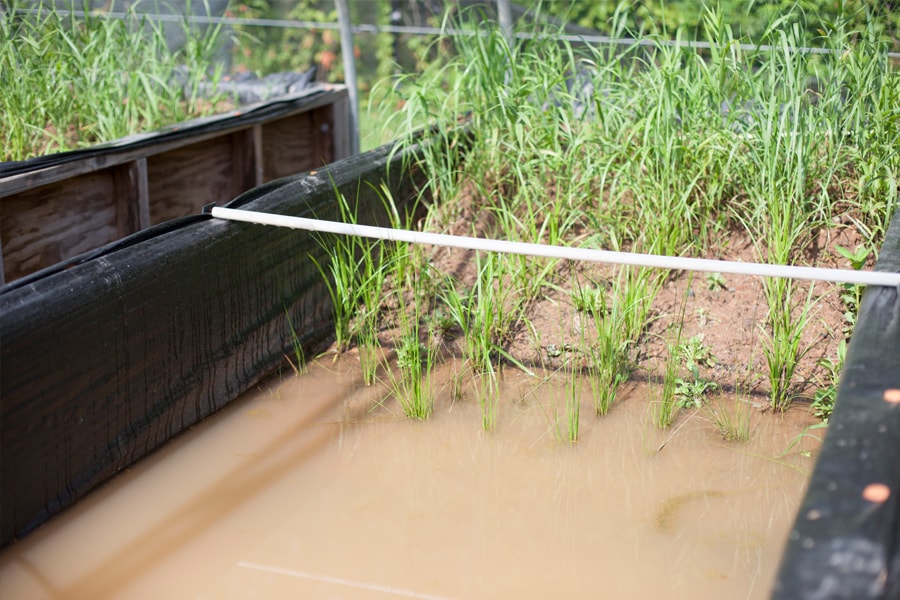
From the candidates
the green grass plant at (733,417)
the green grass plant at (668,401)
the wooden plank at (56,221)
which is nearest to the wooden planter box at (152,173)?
the wooden plank at (56,221)

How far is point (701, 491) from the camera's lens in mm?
2193

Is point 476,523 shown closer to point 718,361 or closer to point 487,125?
point 718,361

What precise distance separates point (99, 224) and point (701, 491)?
2.20 metres

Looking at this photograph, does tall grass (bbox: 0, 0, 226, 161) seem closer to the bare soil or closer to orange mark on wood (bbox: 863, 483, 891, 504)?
the bare soil

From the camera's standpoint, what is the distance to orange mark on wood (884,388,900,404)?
1.46 meters

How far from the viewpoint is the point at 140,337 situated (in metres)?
2.15

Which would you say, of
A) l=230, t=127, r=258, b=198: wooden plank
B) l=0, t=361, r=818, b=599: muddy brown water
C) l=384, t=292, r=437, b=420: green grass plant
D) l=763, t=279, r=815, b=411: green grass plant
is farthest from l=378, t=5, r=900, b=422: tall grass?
l=230, t=127, r=258, b=198: wooden plank

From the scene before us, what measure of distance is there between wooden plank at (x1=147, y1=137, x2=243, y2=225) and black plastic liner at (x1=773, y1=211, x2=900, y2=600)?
2614 millimetres

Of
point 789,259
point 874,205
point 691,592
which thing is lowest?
point 691,592

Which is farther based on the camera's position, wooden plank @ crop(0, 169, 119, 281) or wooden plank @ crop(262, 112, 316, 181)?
wooden plank @ crop(262, 112, 316, 181)

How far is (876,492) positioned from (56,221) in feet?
8.47

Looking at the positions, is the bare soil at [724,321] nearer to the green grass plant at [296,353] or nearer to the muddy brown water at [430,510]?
the muddy brown water at [430,510]

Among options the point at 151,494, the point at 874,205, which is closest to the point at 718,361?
the point at 874,205

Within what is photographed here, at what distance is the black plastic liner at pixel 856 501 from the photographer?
3.63ft
